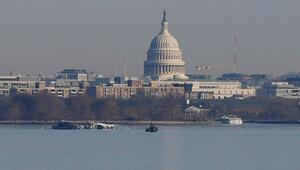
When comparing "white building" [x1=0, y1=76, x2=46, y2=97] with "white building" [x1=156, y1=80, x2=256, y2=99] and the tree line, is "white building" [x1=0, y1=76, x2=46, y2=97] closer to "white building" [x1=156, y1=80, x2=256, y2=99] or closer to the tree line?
"white building" [x1=156, y1=80, x2=256, y2=99]

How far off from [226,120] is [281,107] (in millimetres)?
17039

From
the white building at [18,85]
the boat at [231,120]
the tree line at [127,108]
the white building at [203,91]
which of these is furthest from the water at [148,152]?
the white building at [203,91]

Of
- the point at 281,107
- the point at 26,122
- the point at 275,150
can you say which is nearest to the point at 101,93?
the point at 281,107

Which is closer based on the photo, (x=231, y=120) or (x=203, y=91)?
(x=231, y=120)

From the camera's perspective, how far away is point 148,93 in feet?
604

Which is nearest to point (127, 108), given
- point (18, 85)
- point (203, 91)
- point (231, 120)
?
point (231, 120)

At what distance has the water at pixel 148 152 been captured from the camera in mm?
71062

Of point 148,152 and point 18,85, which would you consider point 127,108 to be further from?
point 148,152

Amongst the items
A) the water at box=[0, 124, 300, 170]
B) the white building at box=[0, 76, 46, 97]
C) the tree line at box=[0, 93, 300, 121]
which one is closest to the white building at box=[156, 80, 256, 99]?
the tree line at box=[0, 93, 300, 121]

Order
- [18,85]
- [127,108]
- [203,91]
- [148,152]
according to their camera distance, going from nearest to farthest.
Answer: [148,152] → [127,108] → [18,85] → [203,91]

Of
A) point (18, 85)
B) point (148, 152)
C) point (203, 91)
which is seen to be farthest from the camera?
point (203, 91)

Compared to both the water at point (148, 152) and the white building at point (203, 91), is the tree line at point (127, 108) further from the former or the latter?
the water at point (148, 152)

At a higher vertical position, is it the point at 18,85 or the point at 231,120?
the point at 18,85

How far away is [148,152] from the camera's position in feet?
266
